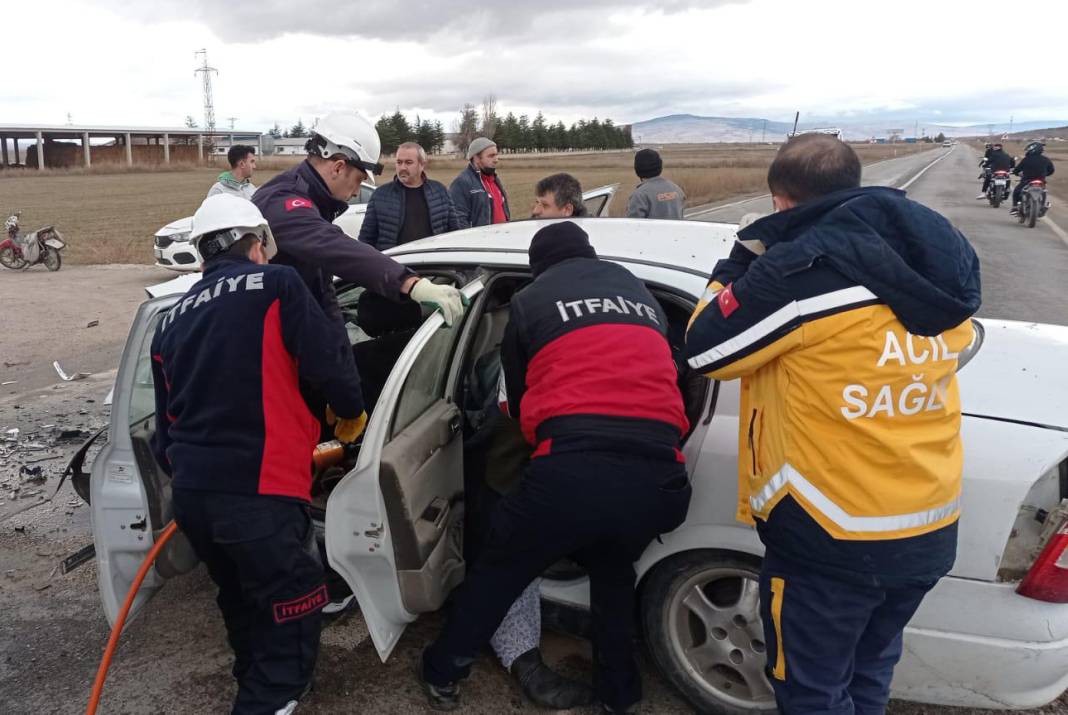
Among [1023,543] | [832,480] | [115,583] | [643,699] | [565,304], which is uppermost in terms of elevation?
[565,304]

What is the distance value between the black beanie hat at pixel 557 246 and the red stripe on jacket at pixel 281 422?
0.85 m

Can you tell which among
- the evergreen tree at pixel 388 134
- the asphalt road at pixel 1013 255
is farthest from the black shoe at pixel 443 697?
the evergreen tree at pixel 388 134

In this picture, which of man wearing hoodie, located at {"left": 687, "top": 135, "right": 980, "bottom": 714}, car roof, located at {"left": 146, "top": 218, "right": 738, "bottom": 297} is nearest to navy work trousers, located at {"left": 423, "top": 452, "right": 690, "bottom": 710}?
man wearing hoodie, located at {"left": 687, "top": 135, "right": 980, "bottom": 714}

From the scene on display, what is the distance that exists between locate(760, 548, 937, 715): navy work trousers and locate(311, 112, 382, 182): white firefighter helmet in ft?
7.90

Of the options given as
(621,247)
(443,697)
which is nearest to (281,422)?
(443,697)

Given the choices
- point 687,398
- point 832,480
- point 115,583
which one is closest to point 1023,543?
point 832,480

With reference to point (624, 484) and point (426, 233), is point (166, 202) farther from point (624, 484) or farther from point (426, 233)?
point (624, 484)

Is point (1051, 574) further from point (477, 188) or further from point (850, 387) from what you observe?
point (477, 188)

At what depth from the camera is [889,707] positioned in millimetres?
2633

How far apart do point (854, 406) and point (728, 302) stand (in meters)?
0.38

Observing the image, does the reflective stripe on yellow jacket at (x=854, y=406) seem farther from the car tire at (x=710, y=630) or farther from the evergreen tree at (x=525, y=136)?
the evergreen tree at (x=525, y=136)

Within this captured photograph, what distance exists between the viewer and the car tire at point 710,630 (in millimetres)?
2484

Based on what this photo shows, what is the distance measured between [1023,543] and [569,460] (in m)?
1.30

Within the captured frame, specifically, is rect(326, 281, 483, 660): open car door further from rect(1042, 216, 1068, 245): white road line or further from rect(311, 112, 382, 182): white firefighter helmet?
rect(1042, 216, 1068, 245): white road line
